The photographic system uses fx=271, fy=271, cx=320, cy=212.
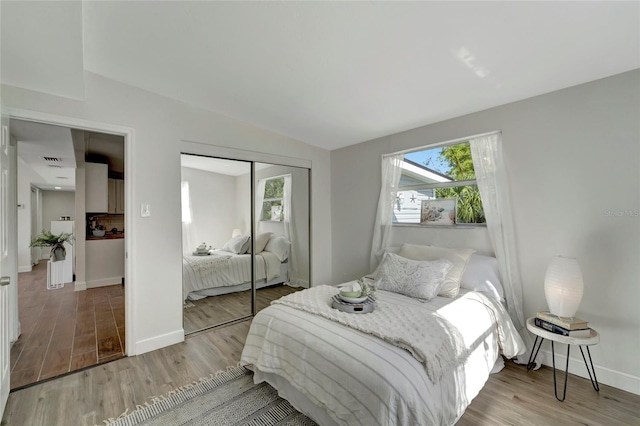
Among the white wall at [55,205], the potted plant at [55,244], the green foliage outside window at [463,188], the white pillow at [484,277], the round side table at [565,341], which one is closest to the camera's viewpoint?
the round side table at [565,341]

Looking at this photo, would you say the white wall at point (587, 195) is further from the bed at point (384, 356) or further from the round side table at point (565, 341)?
the bed at point (384, 356)

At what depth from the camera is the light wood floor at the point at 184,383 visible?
179 centimetres

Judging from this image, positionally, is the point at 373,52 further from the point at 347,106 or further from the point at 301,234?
the point at 301,234

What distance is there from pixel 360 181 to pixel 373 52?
7.06 feet

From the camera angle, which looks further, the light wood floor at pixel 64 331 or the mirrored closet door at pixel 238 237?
the mirrored closet door at pixel 238 237

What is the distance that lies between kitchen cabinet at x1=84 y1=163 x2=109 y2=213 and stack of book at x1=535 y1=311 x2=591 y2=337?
264 inches

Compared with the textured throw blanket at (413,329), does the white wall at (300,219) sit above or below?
above

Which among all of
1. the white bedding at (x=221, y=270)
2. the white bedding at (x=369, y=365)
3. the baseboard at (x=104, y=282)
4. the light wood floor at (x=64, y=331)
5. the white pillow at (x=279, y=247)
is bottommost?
the light wood floor at (x=64, y=331)

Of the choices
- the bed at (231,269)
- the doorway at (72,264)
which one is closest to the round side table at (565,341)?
the bed at (231,269)

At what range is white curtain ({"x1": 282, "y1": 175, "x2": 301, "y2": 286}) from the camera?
3.92m

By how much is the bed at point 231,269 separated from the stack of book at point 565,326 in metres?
2.93

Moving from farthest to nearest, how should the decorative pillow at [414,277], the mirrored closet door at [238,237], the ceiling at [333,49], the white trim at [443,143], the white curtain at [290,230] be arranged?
the white curtain at [290,230], the mirrored closet door at [238,237], the white trim at [443,143], the decorative pillow at [414,277], the ceiling at [333,49]

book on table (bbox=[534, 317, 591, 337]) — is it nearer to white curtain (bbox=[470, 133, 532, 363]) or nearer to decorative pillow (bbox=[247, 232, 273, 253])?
white curtain (bbox=[470, 133, 532, 363])

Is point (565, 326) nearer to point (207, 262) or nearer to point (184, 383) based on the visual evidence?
point (184, 383)
